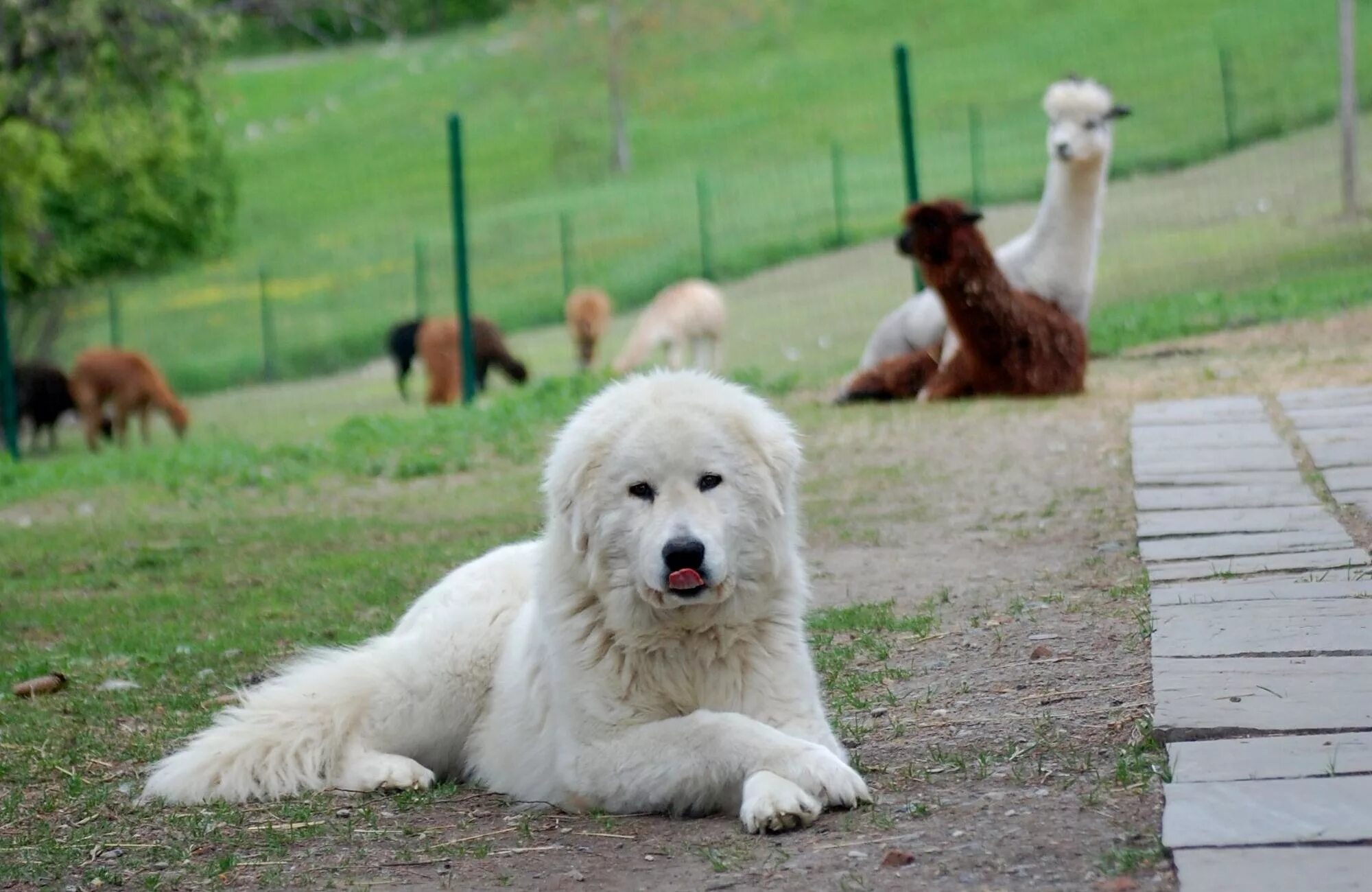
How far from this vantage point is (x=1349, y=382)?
33.0 feet

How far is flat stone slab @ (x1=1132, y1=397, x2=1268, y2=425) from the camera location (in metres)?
9.33

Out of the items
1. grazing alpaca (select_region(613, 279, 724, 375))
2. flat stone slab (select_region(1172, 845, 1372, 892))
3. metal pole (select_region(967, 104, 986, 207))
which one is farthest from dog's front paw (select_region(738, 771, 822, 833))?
metal pole (select_region(967, 104, 986, 207))

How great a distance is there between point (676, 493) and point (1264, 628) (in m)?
1.90

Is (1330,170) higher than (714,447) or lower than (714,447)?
higher

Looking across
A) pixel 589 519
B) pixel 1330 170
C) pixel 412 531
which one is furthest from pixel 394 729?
pixel 1330 170

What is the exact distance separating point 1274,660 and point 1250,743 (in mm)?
731

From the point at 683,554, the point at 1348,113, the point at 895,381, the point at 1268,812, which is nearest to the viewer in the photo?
the point at 1268,812

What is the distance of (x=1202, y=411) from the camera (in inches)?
381

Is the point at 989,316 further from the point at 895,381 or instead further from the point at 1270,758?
the point at 1270,758

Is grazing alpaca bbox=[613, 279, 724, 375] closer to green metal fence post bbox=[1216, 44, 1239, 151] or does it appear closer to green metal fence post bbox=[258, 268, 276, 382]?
green metal fence post bbox=[1216, 44, 1239, 151]

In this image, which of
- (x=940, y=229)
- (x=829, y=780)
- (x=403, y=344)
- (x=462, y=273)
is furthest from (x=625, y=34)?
(x=829, y=780)

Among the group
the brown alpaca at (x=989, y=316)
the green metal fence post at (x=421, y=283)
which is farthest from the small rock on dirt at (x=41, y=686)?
the green metal fence post at (x=421, y=283)

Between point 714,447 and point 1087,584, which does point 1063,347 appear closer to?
point 1087,584

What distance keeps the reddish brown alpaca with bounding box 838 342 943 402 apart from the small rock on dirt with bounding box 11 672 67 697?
23.1ft
